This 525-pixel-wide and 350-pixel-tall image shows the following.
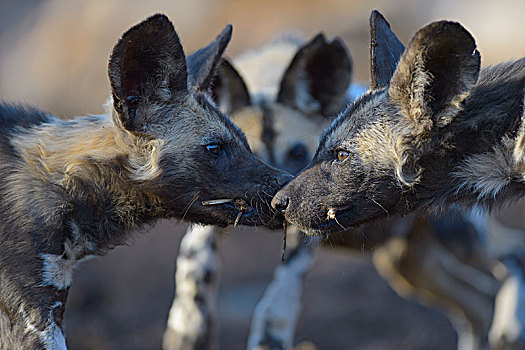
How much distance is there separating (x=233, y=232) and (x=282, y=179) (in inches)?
148

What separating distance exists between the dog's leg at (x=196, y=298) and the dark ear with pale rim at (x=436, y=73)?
176cm

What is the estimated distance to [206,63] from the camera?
158 inches

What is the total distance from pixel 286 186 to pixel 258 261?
5.38m

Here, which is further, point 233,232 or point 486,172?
point 233,232

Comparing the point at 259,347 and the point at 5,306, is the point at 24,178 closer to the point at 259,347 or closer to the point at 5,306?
the point at 5,306

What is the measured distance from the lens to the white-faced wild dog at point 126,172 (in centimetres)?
339

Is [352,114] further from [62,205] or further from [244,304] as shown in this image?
[244,304]

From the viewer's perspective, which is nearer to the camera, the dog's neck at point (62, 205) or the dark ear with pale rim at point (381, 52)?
the dog's neck at point (62, 205)

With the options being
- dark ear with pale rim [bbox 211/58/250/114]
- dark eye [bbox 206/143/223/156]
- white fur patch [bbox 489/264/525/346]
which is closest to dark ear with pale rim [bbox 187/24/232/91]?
dark eye [bbox 206/143/223/156]

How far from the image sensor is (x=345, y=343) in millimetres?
6129

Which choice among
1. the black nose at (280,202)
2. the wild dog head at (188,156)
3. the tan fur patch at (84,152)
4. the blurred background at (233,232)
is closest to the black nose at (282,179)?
the wild dog head at (188,156)

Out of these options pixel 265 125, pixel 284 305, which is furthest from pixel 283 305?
pixel 265 125

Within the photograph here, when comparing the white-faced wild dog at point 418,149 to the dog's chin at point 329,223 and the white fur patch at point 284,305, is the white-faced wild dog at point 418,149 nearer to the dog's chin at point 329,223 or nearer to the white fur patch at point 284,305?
the dog's chin at point 329,223

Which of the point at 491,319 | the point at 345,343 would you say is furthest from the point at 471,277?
the point at 345,343
